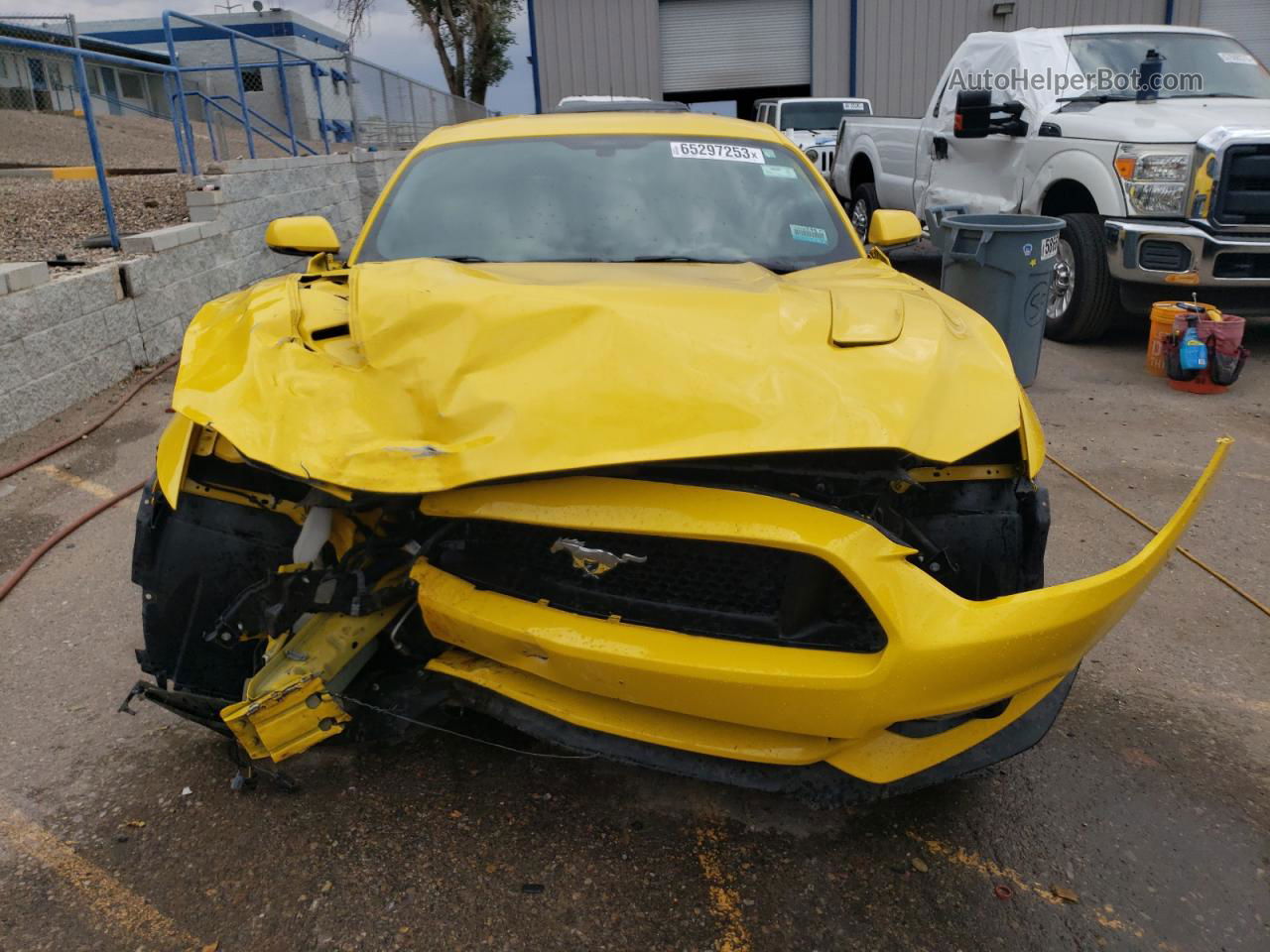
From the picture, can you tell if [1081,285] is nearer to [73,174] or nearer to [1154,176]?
[1154,176]

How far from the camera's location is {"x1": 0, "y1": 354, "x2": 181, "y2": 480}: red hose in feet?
16.9

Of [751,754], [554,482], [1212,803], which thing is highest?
[554,482]

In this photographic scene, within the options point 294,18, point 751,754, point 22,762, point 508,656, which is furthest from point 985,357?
point 294,18

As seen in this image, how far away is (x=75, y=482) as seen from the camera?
16.7 ft

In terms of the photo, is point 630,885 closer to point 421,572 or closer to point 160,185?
point 421,572

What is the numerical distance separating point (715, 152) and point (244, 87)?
9728 millimetres

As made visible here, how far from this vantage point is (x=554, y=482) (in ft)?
6.77

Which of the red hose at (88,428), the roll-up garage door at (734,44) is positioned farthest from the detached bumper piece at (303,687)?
the roll-up garage door at (734,44)

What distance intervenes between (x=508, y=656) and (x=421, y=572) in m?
0.29

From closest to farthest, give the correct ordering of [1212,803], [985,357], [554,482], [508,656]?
[554,482] → [508,656] → [985,357] → [1212,803]

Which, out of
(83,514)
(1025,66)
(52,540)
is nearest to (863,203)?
(1025,66)
